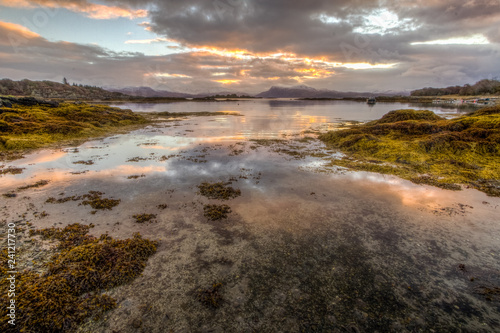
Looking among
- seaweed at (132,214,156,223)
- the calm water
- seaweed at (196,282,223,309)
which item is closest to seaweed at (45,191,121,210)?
seaweed at (132,214,156,223)

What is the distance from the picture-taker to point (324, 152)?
1930 cm

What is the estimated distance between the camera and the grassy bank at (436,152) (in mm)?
12227

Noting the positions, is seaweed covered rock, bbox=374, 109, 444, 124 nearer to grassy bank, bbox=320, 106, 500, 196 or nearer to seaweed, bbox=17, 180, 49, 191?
grassy bank, bbox=320, 106, 500, 196

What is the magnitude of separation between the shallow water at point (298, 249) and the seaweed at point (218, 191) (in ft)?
1.46

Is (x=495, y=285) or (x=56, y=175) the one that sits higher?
(x=56, y=175)

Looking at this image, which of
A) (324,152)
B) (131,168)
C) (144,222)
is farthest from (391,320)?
(324,152)

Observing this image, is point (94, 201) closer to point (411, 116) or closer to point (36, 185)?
point (36, 185)

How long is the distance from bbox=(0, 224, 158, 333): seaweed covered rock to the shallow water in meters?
0.38

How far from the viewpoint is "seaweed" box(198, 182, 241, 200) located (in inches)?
399

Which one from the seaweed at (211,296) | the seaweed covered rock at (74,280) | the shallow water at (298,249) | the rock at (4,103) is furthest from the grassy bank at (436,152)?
the rock at (4,103)

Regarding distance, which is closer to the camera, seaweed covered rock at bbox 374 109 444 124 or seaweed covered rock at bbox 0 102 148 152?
seaweed covered rock at bbox 0 102 148 152

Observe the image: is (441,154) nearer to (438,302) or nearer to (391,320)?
(438,302)

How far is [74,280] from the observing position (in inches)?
201

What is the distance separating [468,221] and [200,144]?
20.1 meters
